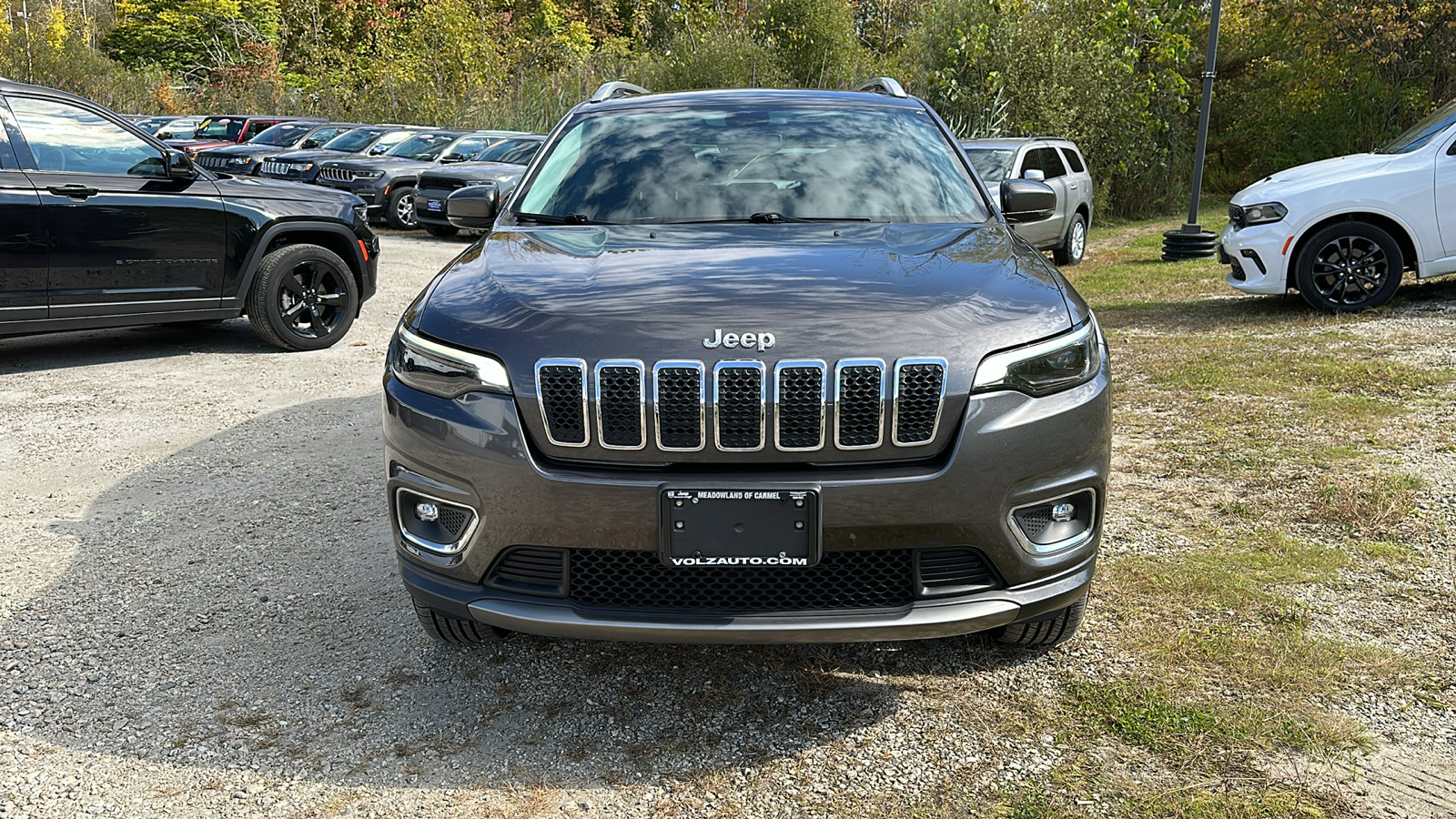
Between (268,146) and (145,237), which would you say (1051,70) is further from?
(145,237)

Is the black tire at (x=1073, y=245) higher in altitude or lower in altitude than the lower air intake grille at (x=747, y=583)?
lower

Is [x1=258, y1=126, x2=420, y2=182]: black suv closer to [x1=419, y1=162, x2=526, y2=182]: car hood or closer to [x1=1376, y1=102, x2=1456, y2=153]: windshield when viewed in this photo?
[x1=419, y1=162, x2=526, y2=182]: car hood

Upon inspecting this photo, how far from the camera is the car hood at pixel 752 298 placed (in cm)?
283

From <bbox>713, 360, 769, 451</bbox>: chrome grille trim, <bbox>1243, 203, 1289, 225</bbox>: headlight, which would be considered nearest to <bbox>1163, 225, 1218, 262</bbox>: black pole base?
<bbox>1243, 203, 1289, 225</bbox>: headlight

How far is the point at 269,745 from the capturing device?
3041mm

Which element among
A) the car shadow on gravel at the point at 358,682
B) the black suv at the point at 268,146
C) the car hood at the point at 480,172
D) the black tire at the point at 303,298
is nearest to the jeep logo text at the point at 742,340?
the car shadow on gravel at the point at 358,682

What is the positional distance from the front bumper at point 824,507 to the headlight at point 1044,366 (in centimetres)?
3

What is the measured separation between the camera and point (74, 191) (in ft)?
23.9

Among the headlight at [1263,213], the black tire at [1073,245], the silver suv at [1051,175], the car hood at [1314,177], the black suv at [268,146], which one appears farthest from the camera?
the black suv at [268,146]

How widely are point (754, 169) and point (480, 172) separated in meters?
12.3

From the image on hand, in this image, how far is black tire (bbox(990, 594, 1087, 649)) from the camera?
10.7 feet

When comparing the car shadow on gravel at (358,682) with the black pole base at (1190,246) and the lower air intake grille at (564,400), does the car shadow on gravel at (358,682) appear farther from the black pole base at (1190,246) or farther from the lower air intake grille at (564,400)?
the black pole base at (1190,246)

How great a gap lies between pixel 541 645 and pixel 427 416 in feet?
3.28

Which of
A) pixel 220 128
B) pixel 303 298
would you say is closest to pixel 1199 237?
pixel 303 298
